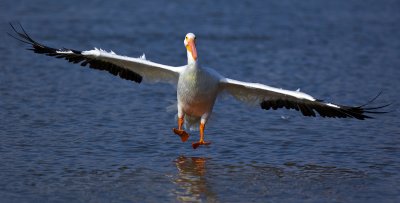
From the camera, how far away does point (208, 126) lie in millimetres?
10398

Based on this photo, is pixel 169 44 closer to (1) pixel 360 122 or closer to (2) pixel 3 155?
(1) pixel 360 122

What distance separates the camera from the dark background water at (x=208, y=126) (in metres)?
8.20

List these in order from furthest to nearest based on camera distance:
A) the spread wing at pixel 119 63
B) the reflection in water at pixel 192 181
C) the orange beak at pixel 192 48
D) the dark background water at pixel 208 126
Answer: the spread wing at pixel 119 63
the orange beak at pixel 192 48
the dark background water at pixel 208 126
the reflection in water at pixel 192 181

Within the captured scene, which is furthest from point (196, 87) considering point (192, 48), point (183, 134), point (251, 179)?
point (251, 179)

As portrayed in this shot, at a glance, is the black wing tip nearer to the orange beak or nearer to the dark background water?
the dark background water

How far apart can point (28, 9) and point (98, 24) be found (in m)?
2.70

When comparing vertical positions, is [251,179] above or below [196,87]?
below

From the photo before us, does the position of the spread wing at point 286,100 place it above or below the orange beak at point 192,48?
below

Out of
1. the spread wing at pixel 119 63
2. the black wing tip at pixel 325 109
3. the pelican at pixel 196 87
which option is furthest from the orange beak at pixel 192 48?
the black wing tip at pixel 325 109

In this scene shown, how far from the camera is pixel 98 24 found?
765 inches

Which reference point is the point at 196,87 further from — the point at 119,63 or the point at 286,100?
the point at 119,63

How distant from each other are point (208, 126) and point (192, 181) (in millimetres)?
2027

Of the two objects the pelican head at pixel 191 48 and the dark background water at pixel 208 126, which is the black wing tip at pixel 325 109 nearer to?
the dark background water at pixel 208 126

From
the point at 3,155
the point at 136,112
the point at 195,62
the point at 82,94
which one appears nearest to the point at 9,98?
the point at 82,94
